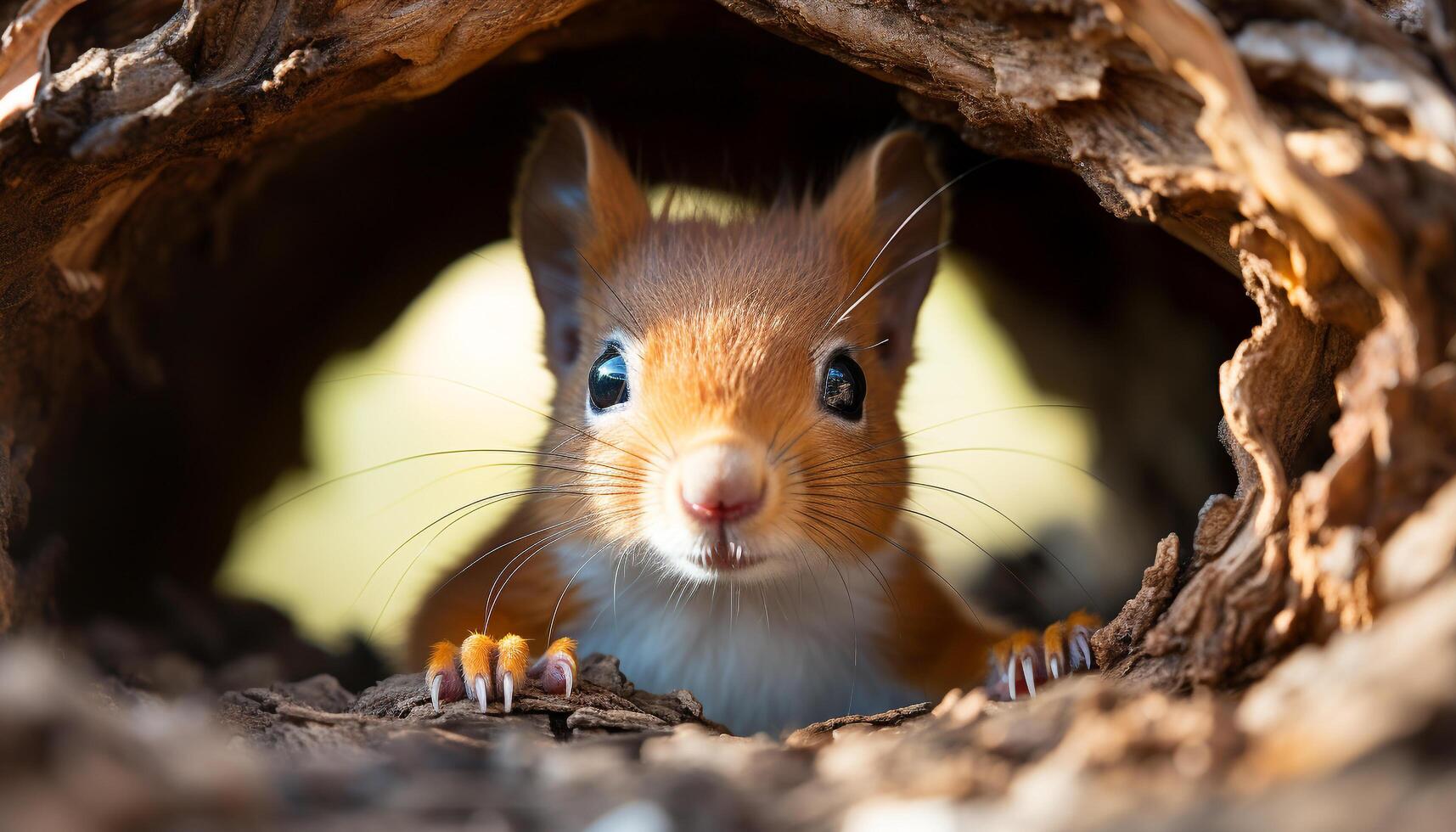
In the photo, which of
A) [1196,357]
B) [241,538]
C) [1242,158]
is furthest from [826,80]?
[241,538]

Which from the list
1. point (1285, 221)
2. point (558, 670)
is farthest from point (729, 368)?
point (1285, 221)

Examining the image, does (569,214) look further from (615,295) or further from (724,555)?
(724,555)

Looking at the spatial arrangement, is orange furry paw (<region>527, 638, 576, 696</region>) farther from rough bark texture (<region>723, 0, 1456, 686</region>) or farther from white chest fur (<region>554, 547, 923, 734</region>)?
rough bark texture (<region>723, 0, 1456, 686</region>)

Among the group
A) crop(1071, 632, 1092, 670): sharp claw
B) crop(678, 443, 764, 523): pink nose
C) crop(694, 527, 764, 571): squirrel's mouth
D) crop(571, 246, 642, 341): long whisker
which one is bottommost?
crop(1071, 632, 1092, 670): sharp claw

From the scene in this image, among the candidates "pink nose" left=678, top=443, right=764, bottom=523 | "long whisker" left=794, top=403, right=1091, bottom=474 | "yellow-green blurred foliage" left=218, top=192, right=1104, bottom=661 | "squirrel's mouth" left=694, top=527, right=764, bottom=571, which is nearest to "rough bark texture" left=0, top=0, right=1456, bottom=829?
"squirrel's mouth" left=694, top=527, right=764, bottom=571

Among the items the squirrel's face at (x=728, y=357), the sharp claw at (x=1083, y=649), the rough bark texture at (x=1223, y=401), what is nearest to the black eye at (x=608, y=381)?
the squirrel's face at (x=728, y=357)

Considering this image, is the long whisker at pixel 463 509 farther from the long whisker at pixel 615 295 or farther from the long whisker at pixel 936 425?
the long whisker at pixel 936 425
